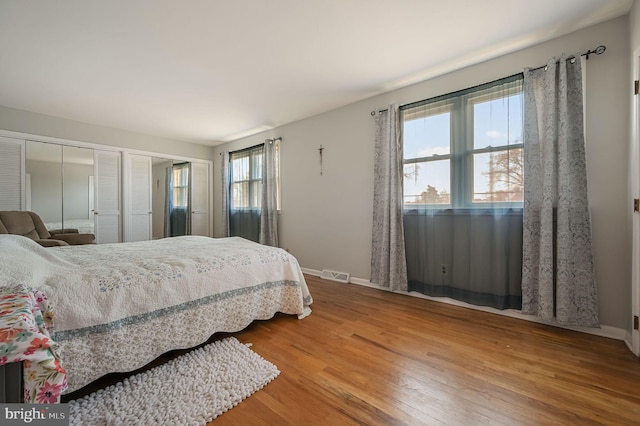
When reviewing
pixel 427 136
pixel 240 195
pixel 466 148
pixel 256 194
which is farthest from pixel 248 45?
pixel 240 195

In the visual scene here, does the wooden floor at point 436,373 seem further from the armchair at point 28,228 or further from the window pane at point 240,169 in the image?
the window pane at point 240,169

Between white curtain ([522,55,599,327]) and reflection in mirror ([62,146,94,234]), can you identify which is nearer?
white curtain ([522,55,599,327])

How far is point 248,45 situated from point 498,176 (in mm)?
2656

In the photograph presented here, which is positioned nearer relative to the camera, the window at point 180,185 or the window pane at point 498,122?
the window pane at point 498,122

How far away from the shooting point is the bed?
1.33 metres

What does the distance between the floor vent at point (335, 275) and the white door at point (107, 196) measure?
367cm

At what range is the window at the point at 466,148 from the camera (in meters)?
2.38

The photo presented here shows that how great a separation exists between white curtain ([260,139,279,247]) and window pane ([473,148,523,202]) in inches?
120

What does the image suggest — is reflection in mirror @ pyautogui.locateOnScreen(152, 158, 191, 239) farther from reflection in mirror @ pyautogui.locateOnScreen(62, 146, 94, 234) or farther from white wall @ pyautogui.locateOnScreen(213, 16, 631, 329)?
reflection in mirror @ pyautogui.locateOnScreen(62, 146, 94, 234)

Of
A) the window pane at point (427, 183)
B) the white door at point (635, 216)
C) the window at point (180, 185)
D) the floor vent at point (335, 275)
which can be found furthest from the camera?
the window at point (180, 185)

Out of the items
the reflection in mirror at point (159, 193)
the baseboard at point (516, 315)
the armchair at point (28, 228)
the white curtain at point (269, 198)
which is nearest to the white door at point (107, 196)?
the reflection in mirror at point (159, 193)

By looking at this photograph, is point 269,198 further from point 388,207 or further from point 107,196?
point 107,196

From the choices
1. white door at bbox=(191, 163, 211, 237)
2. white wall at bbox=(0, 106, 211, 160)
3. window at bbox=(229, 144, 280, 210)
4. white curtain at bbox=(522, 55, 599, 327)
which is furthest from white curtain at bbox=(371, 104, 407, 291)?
white wall at bbox=(0, 106, 211, 160)

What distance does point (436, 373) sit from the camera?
1580 mm
